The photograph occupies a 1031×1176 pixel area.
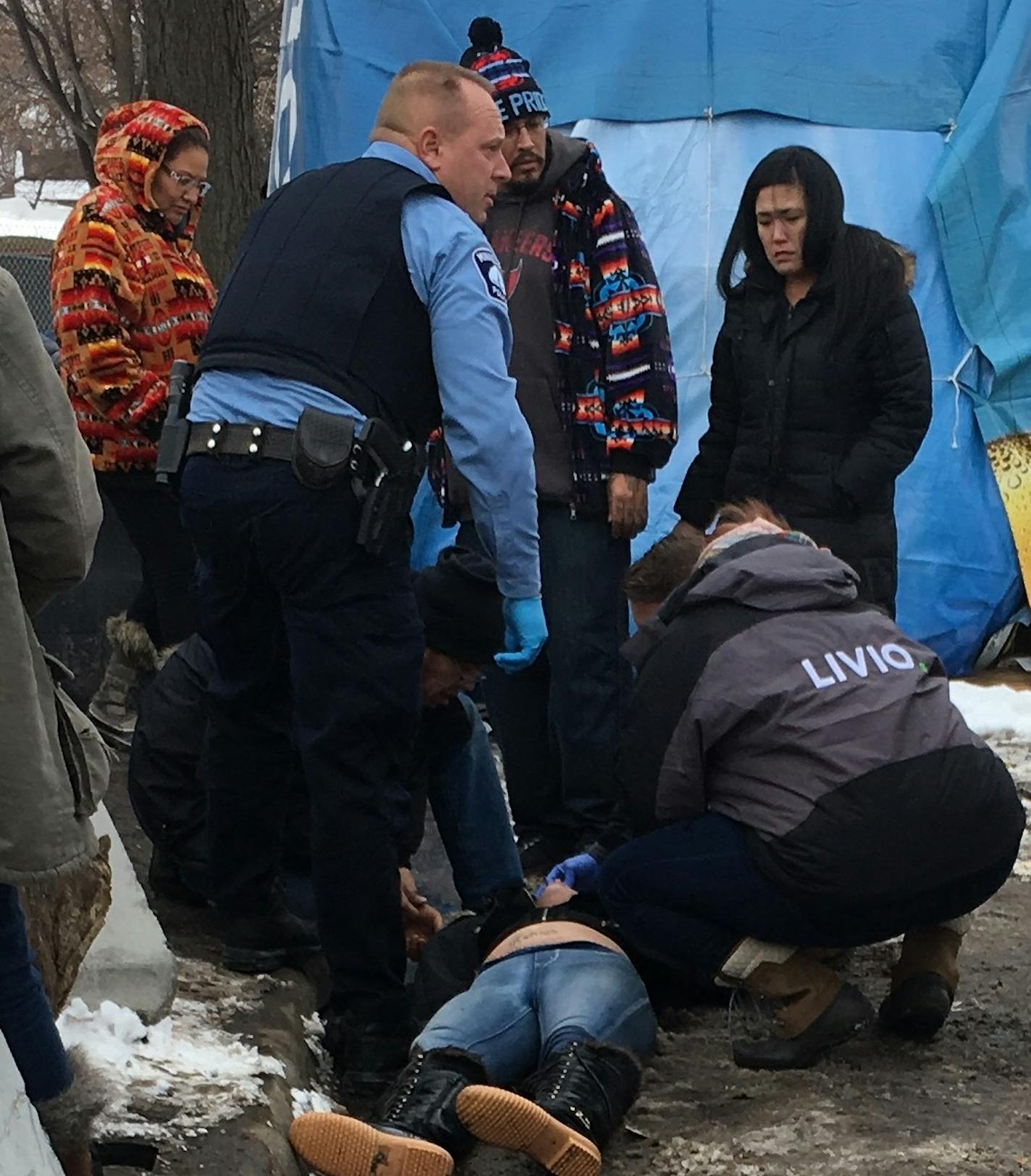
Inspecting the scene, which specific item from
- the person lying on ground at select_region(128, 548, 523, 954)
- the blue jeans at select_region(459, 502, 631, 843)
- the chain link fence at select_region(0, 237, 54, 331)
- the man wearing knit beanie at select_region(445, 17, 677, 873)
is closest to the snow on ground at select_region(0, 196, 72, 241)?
the chain link fence at select_region(0, 237, 54, 331)

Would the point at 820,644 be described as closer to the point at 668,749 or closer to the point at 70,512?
the point at 668,749

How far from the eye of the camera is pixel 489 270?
3.04 meters

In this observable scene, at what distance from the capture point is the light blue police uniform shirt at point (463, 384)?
2980 millimetres

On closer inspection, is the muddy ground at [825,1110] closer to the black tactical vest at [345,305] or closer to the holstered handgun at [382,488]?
the holstered handgun at [382,488]

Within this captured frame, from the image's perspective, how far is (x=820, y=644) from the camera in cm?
302

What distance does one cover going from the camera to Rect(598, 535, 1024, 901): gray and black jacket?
9.58 ft

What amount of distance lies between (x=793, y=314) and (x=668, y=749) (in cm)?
173

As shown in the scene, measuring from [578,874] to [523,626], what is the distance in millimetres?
605

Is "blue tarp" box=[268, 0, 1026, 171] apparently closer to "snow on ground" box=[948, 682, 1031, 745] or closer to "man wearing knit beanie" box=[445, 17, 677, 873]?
"snow on ground" box=[948, 682, 1031, 745]

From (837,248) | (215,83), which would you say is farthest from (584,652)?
(215,83)

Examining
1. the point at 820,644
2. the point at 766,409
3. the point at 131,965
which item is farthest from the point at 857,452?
the point at 131,965

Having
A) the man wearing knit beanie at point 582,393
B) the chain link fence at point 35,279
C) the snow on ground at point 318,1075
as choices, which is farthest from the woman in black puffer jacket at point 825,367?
the chain link fence at point 35,279

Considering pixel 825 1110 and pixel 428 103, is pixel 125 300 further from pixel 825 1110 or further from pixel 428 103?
pixel 825 1110

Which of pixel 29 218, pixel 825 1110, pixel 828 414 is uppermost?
pixel 828 414
